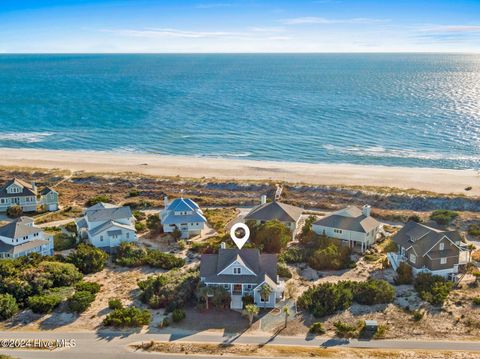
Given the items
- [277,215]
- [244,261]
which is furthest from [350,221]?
[244,261]

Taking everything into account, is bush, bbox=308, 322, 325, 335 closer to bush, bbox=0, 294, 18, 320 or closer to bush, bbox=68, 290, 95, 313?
bush, bbox=68, 290, 95, 313

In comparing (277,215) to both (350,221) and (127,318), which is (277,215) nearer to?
(350,221)

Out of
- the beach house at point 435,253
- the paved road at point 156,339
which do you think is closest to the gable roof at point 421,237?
the beach house at point 435,253

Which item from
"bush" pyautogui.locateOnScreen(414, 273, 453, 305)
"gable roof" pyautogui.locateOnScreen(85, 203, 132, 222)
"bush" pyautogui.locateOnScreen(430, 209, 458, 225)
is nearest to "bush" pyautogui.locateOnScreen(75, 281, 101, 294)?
"gable roof" pyautogui.locateOnScreen(85, 203, 132, 222)

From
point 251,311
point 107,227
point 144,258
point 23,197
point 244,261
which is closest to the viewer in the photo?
point 251,311

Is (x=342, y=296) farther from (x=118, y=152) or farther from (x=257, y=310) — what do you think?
(x=118, y=152)

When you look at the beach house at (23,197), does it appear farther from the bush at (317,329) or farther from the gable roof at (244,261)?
the bush at (317,329)

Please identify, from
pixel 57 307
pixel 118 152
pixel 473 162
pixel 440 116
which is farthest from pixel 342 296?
pixel 440 116
